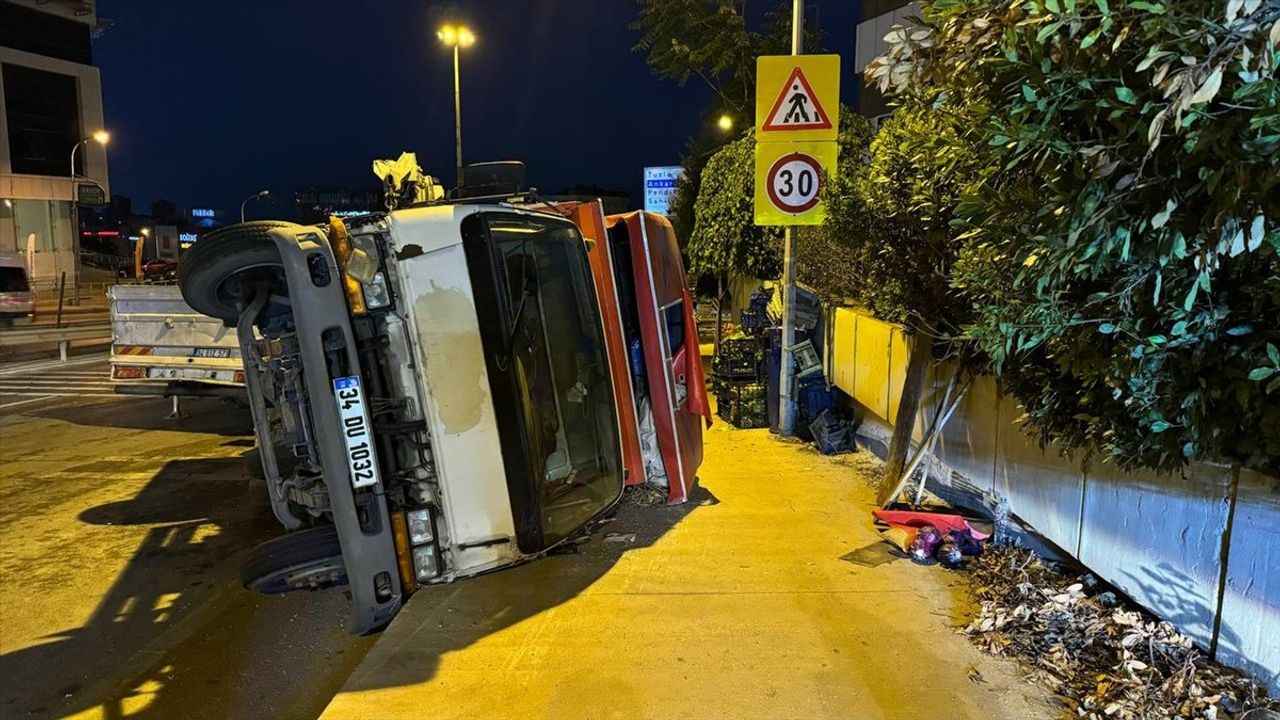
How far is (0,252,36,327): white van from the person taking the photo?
18875 mm

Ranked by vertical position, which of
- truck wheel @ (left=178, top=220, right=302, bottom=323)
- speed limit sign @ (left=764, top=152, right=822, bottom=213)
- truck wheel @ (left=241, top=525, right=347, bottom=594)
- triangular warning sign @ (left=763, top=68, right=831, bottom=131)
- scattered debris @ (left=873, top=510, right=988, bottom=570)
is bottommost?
scattered debris @ (left=873, top=510, right=988, bottom=570)

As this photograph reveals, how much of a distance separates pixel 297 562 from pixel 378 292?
1448 mm

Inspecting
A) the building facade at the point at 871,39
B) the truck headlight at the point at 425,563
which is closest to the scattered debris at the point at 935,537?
the truck headlight at the point at 425,563

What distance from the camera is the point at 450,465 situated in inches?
150

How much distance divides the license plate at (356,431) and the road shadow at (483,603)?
92 cm

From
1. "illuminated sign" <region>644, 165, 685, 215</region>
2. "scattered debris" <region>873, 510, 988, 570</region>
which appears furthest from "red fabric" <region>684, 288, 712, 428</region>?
"illuminated sign" <region>644, 165, 685, 215</region>

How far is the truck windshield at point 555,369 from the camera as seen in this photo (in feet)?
13.1

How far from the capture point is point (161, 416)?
1082 centimetres

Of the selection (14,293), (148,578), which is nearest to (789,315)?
(148,578)

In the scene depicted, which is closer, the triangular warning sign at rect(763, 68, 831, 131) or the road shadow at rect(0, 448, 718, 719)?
the road shadow at rect(0, 448, 718, 719)

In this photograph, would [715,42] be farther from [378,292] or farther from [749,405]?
[378,292]

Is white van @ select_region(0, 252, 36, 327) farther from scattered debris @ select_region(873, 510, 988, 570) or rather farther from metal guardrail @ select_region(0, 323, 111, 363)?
scattered debris @ select_region(873, 510, 988, 570)

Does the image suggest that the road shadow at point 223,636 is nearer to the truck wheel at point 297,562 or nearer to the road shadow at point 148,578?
the road shadow at point 148,578

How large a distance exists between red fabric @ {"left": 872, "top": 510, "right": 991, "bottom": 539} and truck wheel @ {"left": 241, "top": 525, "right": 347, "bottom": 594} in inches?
140
